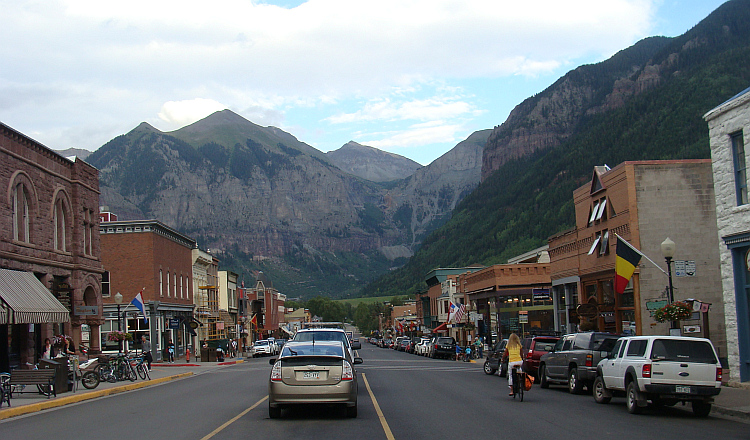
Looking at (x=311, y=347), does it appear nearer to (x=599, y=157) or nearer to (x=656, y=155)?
(x=656, y=155)

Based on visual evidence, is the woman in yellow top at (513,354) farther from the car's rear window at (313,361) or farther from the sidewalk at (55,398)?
the sidewalk at (55,398)

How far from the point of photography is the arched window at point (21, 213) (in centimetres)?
2819

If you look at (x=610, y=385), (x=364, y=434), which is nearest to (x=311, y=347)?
(x=364, y=434)

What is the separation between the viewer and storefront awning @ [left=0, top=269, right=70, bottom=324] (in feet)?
79.4

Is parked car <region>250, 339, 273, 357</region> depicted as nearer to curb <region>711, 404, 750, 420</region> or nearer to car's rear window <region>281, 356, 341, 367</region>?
car's rear window <region>281, 356, 341, 367</region>

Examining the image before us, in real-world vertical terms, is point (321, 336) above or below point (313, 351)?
below

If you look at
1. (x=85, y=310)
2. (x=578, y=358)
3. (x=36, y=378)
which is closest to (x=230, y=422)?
(x=36, y=378)

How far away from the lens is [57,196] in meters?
32.4

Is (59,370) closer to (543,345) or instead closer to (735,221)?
(543,345)

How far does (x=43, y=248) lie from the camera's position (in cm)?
3012

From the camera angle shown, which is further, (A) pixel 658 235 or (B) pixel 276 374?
(A) pixel 658 235

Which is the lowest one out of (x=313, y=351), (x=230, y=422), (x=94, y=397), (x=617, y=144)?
(x=94, y=397)

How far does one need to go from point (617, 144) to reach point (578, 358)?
391ft

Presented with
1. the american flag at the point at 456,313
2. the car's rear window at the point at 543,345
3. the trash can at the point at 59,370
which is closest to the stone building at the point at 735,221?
the car's rear window at the point at 543,345
